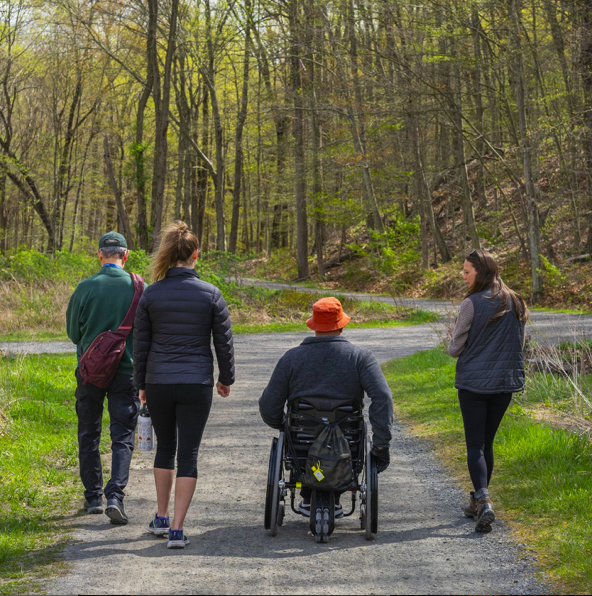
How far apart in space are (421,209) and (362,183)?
425cm

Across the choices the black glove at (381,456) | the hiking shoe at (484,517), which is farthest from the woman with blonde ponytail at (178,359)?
the hiking shoe at (484,517)

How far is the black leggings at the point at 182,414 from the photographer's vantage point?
460 cm

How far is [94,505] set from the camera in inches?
216

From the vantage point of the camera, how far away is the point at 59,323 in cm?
1844

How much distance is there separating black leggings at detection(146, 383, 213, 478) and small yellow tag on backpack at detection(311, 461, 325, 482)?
78 centimetres

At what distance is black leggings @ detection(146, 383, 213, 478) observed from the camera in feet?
15.1

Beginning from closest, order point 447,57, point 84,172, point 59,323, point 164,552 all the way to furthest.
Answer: point 164,552, point 59,323, point 447,57, point 84,172

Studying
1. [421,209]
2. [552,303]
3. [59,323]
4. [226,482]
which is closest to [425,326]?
[552,303]

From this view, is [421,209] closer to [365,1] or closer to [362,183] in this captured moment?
[362,183]

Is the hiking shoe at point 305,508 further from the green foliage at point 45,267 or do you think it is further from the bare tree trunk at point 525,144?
the bare tree trunk at point 525,144

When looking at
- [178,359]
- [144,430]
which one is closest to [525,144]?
[144,430]

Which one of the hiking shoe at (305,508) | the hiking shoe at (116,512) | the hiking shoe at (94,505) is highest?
the hiking shoe at (305,508)

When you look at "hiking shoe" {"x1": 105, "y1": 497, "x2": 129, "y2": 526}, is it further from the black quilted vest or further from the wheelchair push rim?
the black quilted vest

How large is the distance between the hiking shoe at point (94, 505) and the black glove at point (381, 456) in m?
2.21
